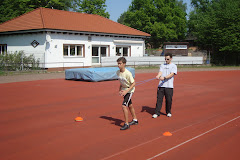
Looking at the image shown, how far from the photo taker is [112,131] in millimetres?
6512

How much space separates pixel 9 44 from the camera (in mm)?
28766

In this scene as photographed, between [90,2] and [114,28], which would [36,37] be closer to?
[114,28]

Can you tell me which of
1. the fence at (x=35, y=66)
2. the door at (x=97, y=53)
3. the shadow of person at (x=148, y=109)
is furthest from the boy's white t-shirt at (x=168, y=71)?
the door at (x=97, y=53)

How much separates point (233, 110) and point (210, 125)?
233cm

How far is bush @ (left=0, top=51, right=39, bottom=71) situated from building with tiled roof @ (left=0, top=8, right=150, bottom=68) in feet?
2.89

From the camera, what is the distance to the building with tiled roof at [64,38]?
26234 millimetres

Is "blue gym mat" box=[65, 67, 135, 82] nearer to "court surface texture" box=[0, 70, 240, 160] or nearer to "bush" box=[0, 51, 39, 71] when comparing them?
"court surface texture" box=[0, 70, 240, 160]

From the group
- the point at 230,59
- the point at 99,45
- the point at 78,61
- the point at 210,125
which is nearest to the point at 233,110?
the point at 210,125

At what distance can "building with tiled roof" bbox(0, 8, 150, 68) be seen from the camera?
1033 inches

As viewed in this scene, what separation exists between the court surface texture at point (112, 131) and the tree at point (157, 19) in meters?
43.5

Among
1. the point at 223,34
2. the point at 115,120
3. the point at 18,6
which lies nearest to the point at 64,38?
the point at 18,6

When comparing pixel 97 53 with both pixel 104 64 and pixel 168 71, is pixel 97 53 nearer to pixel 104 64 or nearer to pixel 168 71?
pixel 104 64

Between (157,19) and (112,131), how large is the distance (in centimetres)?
5000

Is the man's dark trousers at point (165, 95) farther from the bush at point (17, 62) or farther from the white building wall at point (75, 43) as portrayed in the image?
the white building wall at point (75, 43)
